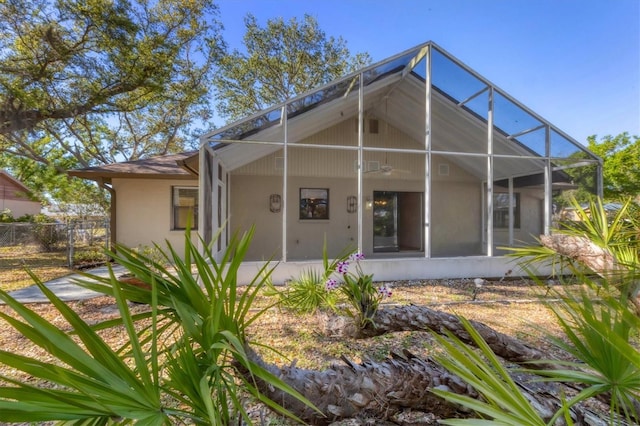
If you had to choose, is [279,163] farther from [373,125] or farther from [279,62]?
[279,62]

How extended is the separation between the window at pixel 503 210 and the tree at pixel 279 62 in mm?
10949

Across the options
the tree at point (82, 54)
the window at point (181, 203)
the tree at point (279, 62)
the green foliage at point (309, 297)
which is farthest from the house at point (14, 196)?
the green foliage at point (309, 297)

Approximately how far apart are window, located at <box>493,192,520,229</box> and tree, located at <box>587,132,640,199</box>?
10.1 m

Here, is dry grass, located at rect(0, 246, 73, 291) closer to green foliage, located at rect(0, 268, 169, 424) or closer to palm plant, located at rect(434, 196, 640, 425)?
green foliage, located at rect(0, 268, 169, 424)

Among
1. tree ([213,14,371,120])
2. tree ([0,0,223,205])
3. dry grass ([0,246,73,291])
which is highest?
tree ([213,14,371,120])

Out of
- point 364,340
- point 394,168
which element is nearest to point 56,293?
point 364,340

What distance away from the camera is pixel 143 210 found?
1032 cm

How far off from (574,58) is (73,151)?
23.1 metres

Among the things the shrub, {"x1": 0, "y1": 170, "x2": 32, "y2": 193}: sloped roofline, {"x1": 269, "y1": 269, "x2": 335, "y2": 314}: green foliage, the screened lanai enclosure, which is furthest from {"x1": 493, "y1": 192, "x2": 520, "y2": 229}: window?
{"x1": 0, "y1": 170, "x2": 32, "y2": 193}: sloped roofline

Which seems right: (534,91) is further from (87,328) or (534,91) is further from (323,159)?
(87,328)

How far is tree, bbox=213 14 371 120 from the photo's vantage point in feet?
53.8

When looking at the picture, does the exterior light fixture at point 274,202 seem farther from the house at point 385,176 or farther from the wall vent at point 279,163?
the wall vent at point 279,163

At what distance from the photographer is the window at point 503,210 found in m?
10.1

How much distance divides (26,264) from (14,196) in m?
18.4
